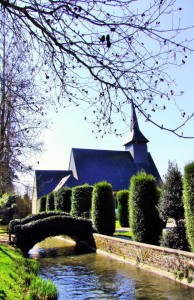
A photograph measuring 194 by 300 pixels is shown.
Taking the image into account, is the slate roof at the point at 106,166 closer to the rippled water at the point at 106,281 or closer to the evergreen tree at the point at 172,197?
the rippled water at the point at 106,281

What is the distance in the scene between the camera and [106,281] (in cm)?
1000

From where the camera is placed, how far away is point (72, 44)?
420 centimetres

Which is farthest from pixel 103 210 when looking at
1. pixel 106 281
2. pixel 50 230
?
pixel 106 281

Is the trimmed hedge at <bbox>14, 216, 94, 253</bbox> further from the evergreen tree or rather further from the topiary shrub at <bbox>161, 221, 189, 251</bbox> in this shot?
the topiary shrub at <bbox>161, 221, 189, 251</bbox>

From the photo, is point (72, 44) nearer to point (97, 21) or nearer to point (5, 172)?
point (97, 21)

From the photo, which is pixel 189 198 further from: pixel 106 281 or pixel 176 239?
pixel 106 281

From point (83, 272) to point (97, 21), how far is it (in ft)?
31.5

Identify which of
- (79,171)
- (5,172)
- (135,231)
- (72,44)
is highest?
(79,171)

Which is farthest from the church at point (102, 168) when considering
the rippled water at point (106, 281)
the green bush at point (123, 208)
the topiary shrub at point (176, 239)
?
the topiary shrub at point (176, 239)

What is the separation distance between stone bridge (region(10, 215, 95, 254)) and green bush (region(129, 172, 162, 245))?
15.5 ft

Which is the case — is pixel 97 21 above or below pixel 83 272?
above

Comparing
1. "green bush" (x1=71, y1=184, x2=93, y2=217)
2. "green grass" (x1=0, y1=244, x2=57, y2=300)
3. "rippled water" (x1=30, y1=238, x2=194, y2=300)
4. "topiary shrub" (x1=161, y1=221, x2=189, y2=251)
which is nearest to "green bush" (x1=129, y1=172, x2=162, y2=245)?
"rippled water" (x1=30, y1=238, x2=194, y2=300)

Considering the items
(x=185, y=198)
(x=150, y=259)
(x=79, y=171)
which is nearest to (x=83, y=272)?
(x=150, y=259)

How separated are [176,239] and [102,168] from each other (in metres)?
32.1
